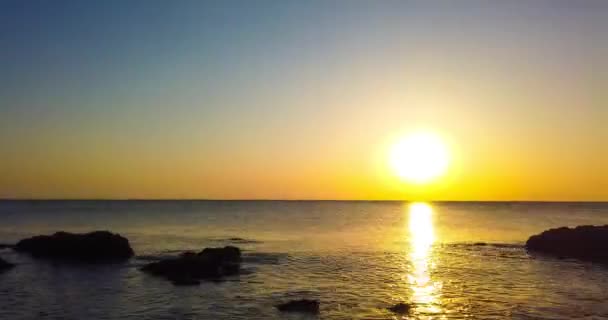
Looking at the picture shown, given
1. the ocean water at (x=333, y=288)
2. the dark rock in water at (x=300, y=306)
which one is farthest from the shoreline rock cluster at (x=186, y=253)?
the dark rock in water at (x=300, y=306)

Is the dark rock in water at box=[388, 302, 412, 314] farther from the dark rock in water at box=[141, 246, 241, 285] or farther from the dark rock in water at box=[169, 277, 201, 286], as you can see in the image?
the dark rock in water at box=[141, 246, 241, 285]

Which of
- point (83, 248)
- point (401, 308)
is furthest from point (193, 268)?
point (401, 308)

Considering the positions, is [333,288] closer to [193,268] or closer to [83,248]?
[193,268]

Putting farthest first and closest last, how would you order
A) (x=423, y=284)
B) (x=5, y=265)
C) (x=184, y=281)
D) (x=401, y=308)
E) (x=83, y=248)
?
(x=83, y=248) < (x=5, y=265) < (x=423, y=284) < (x=184, y=281) < (x=401, y=308)

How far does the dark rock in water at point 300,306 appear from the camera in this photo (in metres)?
36.7

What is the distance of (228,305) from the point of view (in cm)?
3906

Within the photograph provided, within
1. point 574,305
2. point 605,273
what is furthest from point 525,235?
point 574,305

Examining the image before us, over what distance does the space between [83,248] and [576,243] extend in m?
65.4

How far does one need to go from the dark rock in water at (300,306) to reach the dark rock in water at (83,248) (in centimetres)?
3320

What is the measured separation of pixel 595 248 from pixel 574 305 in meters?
35.5

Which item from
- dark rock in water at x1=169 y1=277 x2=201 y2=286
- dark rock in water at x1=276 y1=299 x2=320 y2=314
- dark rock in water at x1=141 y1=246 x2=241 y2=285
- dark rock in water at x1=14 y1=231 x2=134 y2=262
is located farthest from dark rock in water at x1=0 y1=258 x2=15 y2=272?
dark rock in water at x1=276 y1=299 x2=320 y2=314

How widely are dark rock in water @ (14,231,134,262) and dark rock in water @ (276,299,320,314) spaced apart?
3320 cm

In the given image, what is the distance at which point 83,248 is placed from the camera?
66.0m

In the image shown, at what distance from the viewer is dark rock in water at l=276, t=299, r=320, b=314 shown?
36.7 m
